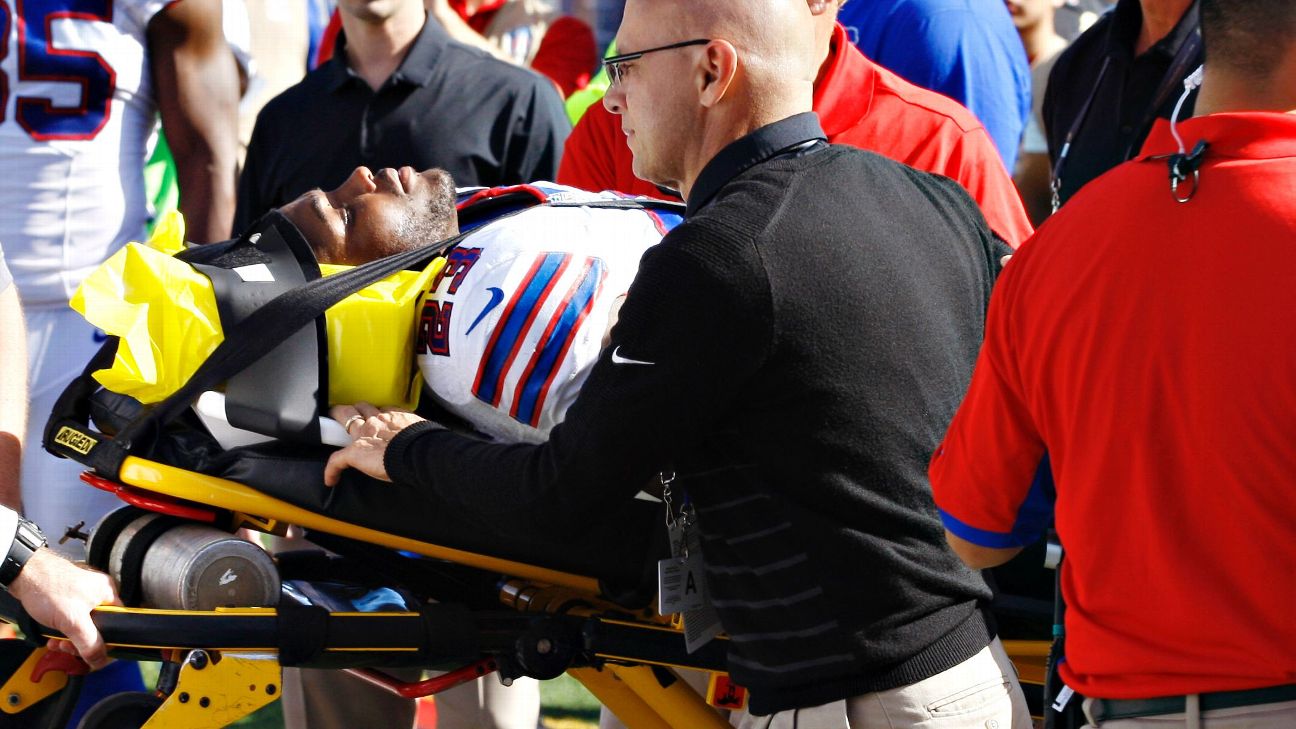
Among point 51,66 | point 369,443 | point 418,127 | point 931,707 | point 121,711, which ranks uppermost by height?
point 51,66

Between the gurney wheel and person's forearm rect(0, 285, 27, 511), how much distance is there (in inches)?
17.1

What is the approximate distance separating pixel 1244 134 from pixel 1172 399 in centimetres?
32

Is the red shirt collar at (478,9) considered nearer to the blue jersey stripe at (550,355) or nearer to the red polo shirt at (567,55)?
the red polo shirt at (567,55)

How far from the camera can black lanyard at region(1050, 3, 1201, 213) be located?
3.72 metres

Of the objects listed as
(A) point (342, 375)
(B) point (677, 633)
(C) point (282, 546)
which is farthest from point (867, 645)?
(C) point (282, 546)

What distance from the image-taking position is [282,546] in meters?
4.41

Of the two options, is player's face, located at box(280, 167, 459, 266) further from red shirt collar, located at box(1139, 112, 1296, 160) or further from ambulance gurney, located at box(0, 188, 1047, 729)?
red shirt collar, located at box(1139, 112, 1296, 160)

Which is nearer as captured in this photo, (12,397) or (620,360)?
(620,360)

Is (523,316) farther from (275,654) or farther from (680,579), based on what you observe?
(275,654)

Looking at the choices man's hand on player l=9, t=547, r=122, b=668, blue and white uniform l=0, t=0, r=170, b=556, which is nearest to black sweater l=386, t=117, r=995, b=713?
man's hand on player l=9, t=547, r=122, b=668

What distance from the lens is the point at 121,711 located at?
3.09 metres

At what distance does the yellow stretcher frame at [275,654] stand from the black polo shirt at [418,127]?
1.70 m

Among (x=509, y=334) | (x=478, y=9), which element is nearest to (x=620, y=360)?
(x=509, y=334)

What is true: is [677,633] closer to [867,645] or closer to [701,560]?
[701,560]
